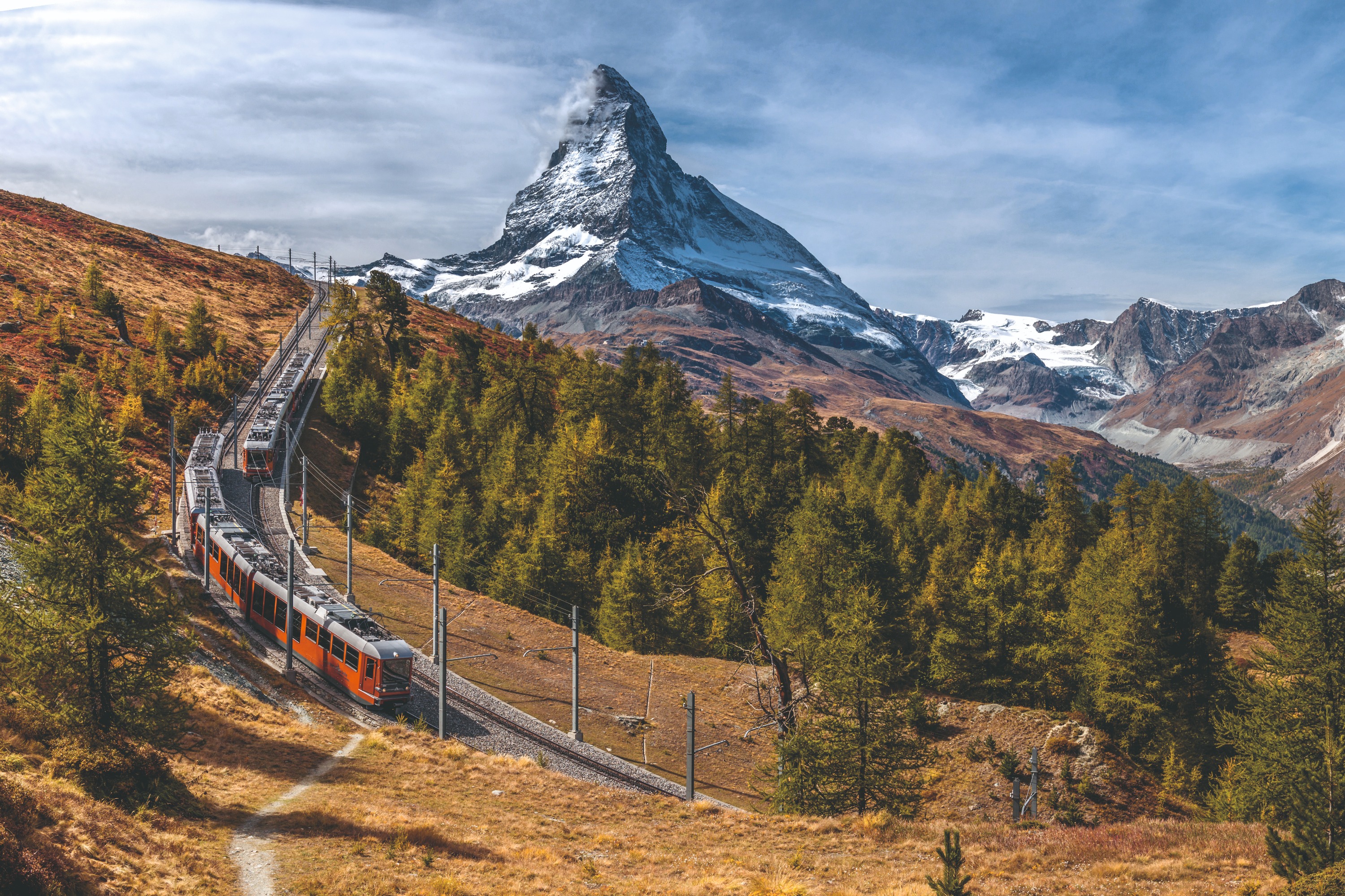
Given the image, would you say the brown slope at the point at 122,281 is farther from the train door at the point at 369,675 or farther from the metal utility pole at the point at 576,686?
the metal utility pole at the point at 576,686

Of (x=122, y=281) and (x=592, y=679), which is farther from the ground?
(x=122, y=281)

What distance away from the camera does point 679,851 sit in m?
20.4

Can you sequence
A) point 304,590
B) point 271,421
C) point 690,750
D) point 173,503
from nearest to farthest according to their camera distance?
point 690,750
point 304,590
point 173,503
point 271,421

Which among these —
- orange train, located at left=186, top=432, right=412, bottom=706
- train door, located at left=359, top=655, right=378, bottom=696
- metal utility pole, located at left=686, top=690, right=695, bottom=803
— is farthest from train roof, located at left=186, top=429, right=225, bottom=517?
metal utility pole, located at left=686, top=690, right=695, bottom=803

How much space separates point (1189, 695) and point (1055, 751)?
50.3ft

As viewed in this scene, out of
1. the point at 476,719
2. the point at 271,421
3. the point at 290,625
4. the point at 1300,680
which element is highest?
the point at 271,421

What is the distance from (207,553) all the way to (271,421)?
2779 centimetres

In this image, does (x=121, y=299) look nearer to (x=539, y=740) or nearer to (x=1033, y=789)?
(x=539, y=740)

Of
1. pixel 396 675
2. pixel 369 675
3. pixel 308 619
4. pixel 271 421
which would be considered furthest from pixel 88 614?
pixel 271 421

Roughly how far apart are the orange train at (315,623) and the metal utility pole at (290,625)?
0.59 ft

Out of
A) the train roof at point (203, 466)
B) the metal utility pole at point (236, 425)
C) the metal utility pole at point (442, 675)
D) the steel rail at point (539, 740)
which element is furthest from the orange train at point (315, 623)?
the metal utility pole at point (236, 425)

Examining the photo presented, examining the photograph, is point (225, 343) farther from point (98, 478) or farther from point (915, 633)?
point (915, 633)

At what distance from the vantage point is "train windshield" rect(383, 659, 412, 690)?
31.9m

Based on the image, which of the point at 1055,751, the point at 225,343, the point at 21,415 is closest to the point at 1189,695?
the point at 1055,751
